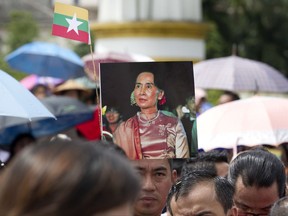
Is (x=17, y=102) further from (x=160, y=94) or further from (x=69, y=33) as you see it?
(x=160, y=94)

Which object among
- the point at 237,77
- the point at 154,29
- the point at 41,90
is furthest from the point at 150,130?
the point at 154,29

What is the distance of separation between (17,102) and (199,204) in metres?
1.24

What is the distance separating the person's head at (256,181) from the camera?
484cm

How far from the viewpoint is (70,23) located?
16.4 ft

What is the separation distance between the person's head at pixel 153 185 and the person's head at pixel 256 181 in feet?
1.15

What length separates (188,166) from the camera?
5.61 m

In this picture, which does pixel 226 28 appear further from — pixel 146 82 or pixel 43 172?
pixel 43 172

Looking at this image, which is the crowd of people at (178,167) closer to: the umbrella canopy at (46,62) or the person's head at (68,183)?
the person's head at (68,183)

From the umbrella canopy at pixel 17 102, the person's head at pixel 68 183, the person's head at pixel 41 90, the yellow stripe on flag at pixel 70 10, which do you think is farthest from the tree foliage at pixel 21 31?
the person's head at pixel 68 183

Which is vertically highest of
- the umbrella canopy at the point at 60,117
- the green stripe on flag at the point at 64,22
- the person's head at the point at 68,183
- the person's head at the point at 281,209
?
the green stripe on flag at the point at 64,22

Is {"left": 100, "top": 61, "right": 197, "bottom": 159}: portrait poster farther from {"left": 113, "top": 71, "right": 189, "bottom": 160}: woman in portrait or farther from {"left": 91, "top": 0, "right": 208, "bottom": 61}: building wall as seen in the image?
{"left": 91, "top": 0, "right": 208, "bottom": 61}: building wall

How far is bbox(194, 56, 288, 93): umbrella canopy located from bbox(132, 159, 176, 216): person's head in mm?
4912

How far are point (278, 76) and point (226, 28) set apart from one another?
20.6 meters

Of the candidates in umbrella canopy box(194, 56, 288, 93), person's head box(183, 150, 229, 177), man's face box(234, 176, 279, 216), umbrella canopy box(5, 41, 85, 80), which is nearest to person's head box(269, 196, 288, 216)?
man's face box(234, 176, 279, 216)
